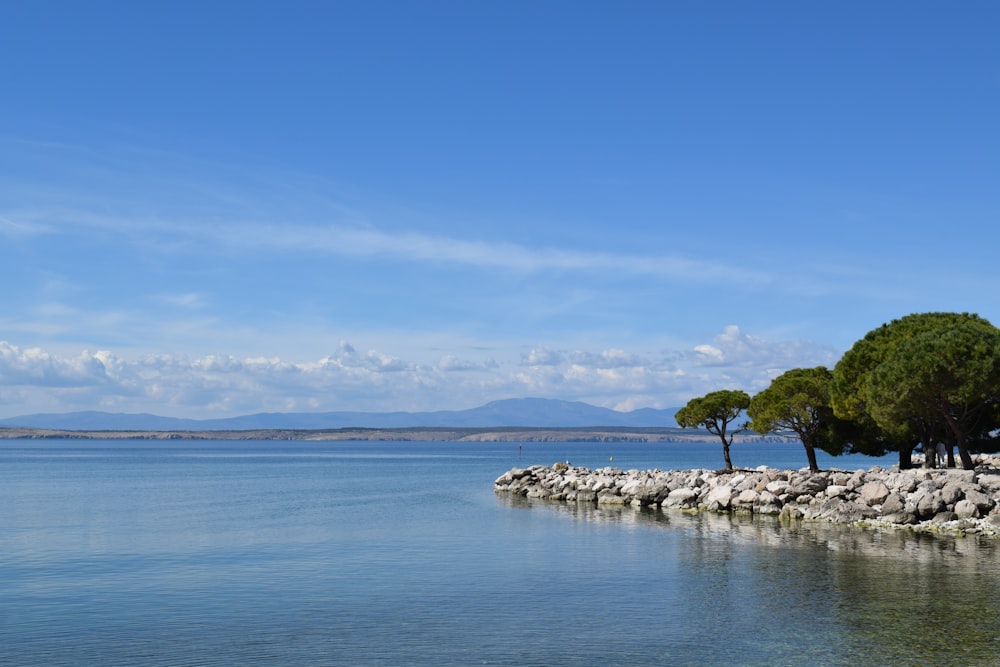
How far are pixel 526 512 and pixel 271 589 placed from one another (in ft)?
112

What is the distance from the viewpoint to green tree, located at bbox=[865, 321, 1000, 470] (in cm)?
5350

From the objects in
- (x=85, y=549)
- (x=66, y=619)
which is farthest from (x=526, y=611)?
(x=85, y=549)

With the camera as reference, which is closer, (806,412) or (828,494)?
(828,494)

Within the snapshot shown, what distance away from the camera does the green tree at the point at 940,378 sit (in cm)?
5350

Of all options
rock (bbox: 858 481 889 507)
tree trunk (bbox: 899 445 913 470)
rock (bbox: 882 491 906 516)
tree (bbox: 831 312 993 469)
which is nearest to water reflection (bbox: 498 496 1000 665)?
rock (bbox: 882 491 906 516)

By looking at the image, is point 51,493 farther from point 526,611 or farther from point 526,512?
point 526,611

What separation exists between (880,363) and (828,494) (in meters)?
10.6

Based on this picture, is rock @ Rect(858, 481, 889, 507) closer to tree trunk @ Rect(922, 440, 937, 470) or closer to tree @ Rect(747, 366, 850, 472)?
tree trunk @ Rect(922, 440, 937, 470)

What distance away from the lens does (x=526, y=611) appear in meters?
28.2

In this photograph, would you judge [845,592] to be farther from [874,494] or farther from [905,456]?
[905,456]

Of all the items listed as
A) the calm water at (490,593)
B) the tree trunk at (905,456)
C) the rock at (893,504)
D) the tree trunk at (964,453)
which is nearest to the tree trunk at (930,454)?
the tree trunk at (964,453)

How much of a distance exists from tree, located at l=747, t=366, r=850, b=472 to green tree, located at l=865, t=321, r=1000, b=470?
1052 centimetres

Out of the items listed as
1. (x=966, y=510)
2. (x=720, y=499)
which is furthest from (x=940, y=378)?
(x=720, y=499)

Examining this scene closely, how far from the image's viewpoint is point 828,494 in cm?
5550
